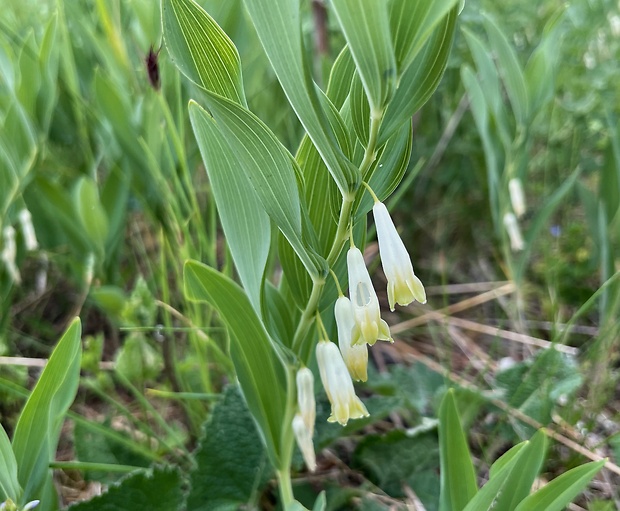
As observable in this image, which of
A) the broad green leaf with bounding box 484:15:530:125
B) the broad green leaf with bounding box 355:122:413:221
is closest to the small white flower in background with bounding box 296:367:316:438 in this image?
the broad green leaf with bounding box 355:122:413:221

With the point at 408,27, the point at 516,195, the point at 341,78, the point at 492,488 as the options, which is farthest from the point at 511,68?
the point at 492,488

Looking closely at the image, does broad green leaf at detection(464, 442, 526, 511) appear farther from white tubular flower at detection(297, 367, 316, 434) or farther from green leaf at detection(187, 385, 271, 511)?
green leaf at detection(187, 385, 271, 511)

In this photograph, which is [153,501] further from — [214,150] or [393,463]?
[214,150]

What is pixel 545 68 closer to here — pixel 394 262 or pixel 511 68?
pixel 511 68

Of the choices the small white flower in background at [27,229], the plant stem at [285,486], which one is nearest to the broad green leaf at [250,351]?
the plant stem at [285,486]

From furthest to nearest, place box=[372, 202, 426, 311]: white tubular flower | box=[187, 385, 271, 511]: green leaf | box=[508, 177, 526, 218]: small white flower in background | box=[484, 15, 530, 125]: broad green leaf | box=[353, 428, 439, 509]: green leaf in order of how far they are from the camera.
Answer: box=[508, 177, 526, 218]: small white flower in background → box=[484, 15, 530, 125]: broad green leaf → box=[353, 428, 439, 509]: green leaf → box=[187, 385, 271, 511]: green leaf → box=[372, 202, 426, 311]: white tubular flower

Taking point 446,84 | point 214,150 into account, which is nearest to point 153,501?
point 214,150
